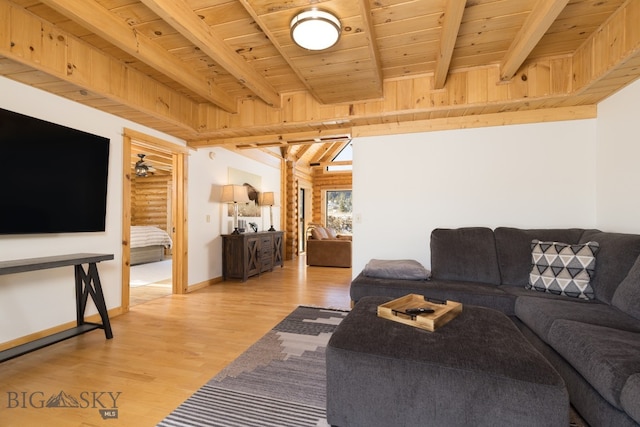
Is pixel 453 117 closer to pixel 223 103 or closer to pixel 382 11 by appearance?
pixel 382 11

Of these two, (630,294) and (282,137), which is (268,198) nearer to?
(282,137)

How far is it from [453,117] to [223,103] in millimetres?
2528

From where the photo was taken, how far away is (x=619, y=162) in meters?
2.53

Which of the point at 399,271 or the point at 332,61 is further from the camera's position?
the point at 399,271

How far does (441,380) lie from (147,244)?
6659 millimetres

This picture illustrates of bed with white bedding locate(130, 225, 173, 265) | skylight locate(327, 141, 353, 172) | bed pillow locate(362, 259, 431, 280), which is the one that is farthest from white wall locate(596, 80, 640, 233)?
→ bed with white bedding locate(130, 225, 173, 265)

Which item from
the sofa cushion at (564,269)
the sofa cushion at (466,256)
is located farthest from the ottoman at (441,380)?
the sofa cushion at (466,256)

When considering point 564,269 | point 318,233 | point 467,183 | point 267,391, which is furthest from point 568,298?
point 318,233

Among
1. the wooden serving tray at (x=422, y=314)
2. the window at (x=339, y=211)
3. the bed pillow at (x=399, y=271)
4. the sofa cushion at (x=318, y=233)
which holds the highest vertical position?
the window at (x=339, y=211)

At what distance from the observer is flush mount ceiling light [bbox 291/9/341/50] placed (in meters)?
1.84

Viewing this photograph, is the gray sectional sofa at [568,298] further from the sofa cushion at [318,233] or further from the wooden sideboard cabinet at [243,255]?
the sofa cushion at [318,233]

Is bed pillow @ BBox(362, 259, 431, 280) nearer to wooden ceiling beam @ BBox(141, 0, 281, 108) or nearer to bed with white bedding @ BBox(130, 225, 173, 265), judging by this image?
wooden ceiling beam @ BBox(141, 0, 281, 108)

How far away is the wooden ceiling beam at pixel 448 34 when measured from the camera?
1.71 meters

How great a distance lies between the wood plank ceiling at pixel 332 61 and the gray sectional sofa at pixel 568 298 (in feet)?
4.21
